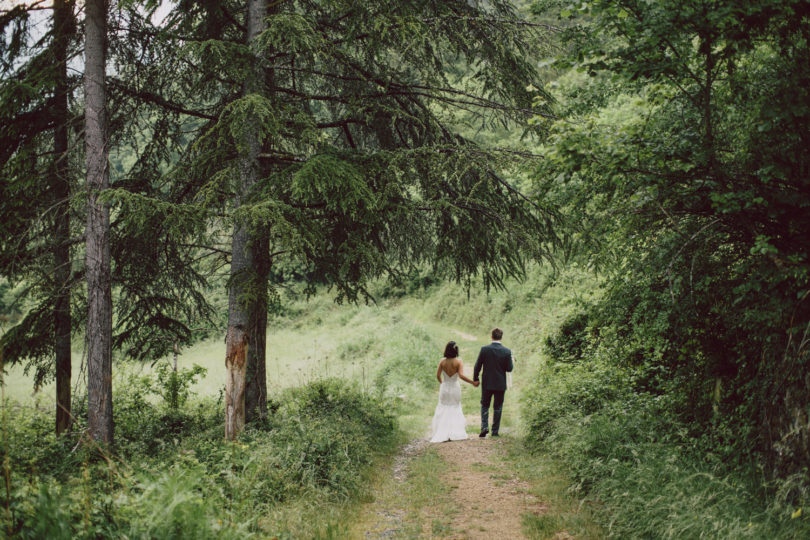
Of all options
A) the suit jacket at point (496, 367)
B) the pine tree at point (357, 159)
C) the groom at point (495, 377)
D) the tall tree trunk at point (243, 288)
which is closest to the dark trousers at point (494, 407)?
the groom at point (495, 377)

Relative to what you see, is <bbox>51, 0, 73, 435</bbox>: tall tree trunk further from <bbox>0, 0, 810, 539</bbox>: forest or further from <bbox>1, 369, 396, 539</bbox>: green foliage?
<bbox>1, 369, 396, 539</bbox>: green foliage

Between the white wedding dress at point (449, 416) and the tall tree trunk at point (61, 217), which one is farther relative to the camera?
the white wedding dress at point (449, 416)

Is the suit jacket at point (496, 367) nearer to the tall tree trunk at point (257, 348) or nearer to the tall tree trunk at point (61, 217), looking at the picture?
the tall tree trunk at point (257, 348)

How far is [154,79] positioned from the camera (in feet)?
25.3

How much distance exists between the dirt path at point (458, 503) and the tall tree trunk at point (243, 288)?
8.01 ft

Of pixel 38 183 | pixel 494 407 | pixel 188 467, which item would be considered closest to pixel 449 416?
pixel 494 407

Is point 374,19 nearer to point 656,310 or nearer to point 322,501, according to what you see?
point 656,310

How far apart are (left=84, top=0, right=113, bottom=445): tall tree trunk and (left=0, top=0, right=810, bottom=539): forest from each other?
1.2 inches

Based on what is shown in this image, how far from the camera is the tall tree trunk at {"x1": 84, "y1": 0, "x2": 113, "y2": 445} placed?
6887 mm

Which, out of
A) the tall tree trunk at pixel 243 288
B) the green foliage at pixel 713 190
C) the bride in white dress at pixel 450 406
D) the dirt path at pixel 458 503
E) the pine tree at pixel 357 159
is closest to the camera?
the green foliage at pixel 713 190

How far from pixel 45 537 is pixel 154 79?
21.3ft

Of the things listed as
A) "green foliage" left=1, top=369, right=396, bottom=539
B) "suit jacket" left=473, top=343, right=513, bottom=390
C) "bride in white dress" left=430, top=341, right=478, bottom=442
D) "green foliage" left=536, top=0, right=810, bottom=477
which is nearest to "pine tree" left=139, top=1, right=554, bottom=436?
"green foliage" left=1, top=369, right=396, bottom=539

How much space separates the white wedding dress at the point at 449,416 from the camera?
983 cm

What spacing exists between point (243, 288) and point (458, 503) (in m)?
3.72
